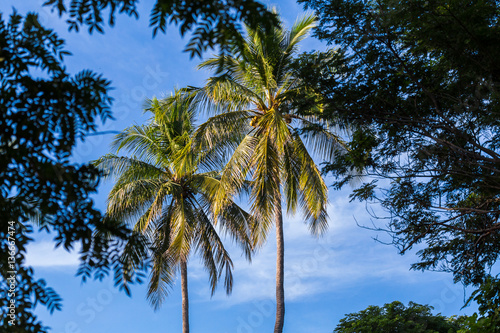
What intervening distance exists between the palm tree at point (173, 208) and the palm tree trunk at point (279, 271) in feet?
7.42

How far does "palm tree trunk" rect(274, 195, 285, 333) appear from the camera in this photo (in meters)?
12.5

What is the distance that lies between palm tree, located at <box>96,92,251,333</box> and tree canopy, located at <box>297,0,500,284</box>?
7.24 m

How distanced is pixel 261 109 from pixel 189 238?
182 inches

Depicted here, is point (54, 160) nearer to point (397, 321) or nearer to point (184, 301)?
point (397, 321)

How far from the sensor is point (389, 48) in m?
7.42

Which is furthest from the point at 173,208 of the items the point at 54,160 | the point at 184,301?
the point at 54,160

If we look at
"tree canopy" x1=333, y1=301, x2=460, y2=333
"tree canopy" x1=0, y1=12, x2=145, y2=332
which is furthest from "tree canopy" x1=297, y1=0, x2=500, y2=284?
"tree canopy" x1=0, y1=12, x2=145, y2=332

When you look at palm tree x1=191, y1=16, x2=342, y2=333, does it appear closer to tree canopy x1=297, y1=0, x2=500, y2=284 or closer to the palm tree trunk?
the palm tree trunk

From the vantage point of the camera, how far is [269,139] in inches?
507

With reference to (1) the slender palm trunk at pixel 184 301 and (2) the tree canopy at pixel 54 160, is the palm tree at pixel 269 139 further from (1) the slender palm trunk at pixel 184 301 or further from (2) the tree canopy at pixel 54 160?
(2) the tree canopy at pixel 54 160

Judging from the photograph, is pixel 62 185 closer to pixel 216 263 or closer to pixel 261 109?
pixel 261 109

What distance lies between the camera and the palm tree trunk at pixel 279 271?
12.5 meters

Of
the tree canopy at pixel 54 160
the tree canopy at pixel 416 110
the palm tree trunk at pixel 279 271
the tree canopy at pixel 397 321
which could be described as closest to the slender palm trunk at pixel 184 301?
the palm tree trunk at pixel 279 271

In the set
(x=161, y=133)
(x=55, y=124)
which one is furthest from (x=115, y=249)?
(x=161, y=133)
